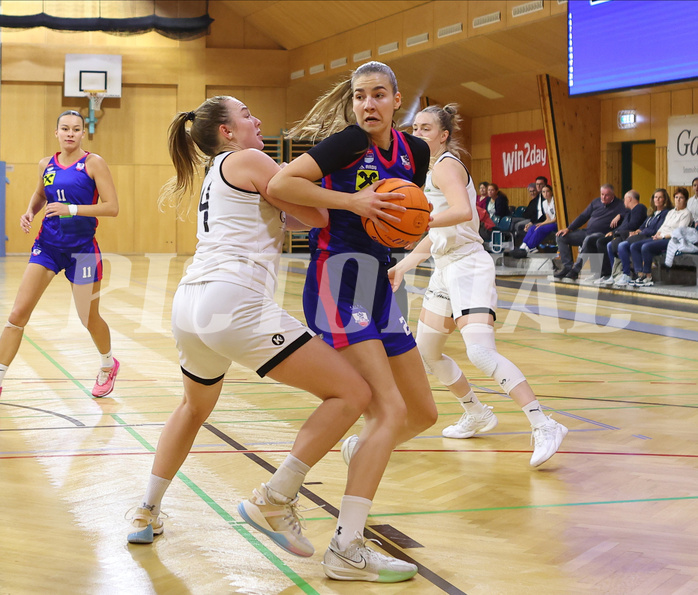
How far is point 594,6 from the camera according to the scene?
12516 mm

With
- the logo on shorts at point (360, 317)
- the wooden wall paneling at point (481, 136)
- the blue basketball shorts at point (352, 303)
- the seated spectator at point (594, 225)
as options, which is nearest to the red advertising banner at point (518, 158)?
the wooden wall paneling at point (481, 136)

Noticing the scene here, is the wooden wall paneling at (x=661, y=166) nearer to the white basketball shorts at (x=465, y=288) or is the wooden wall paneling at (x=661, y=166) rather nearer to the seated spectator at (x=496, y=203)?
the seated spectator at (x=496, y=203)

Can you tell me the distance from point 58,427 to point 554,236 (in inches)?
468

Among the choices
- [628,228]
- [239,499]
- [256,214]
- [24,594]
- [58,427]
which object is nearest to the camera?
[24,594]

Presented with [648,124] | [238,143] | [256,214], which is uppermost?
[648,124]

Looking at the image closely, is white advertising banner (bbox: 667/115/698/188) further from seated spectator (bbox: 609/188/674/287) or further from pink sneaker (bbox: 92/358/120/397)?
pink sneaker (bbox: 92/358/120/397)

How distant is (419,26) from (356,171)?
575 inches

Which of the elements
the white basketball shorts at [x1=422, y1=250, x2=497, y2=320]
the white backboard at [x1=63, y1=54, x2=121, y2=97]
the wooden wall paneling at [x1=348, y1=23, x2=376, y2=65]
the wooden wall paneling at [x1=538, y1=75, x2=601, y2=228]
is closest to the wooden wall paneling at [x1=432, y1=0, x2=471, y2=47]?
the wooden wall paneling at [x1=538, y1=75, x2=601, y2=228]

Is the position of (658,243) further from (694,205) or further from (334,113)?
(334,113)

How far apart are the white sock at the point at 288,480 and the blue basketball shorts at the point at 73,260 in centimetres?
298

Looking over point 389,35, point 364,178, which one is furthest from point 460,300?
point 389,35

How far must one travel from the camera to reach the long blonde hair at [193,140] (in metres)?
3.03

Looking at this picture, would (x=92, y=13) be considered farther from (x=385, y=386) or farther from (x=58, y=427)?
(x=385, y=386)

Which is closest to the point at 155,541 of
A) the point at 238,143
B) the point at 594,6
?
the point at 238,143
